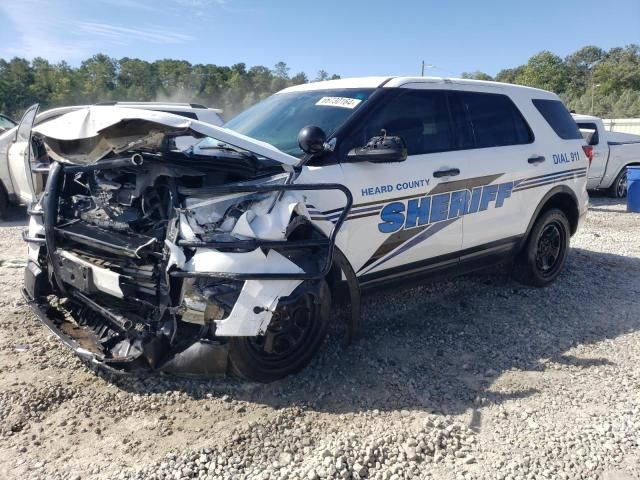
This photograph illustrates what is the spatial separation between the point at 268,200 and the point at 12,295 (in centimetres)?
317

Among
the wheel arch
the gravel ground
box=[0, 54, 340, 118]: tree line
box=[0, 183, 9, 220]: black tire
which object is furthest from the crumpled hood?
box=[0, 54, 340, 118]: tree line

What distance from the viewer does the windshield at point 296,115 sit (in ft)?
12.0

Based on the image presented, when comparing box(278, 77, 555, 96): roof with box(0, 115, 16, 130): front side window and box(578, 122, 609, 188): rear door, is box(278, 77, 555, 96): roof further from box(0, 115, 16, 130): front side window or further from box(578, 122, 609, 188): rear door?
box(0, 115, 16, 130): front side window

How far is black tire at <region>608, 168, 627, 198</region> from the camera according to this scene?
461 inches

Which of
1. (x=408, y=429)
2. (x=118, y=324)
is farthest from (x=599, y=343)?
(x=118, y=324)

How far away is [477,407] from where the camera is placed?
3.14m

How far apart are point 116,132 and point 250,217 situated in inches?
35.3

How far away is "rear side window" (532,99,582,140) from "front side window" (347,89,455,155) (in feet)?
5.20

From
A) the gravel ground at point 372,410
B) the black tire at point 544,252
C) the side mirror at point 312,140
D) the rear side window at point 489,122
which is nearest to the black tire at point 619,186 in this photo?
the black tire at point 544,252

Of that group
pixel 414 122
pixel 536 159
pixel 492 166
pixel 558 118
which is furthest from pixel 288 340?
pixel 558 118

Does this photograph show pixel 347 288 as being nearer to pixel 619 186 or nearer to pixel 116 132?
pixel 116 132

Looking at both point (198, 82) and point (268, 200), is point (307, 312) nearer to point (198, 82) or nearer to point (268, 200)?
point (268, 200)

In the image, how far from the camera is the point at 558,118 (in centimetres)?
536

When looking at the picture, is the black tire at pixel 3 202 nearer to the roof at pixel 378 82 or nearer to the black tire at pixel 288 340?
the roof at pixel 378 82
